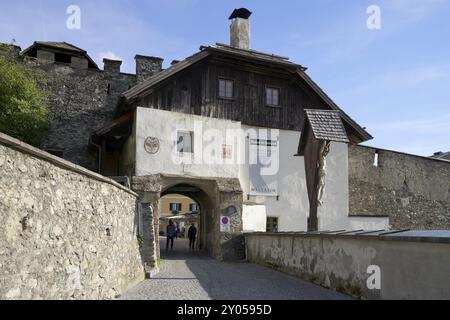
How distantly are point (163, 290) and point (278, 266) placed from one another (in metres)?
4.41

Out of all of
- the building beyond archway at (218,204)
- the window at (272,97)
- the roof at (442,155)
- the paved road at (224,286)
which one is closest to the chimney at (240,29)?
the window at (272,97)

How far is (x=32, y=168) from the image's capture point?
4.58 metres

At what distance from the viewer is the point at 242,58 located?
19.1 metres

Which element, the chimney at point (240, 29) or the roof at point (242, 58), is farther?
the chimney at point (240, 29)

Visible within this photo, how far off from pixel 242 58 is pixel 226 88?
1420mm

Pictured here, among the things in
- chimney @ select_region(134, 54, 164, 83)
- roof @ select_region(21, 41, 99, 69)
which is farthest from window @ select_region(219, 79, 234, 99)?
roof @ select_region(21, 41, 99, 69)

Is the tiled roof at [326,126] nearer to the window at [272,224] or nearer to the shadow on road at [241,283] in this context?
the shadow on road at [241,283]

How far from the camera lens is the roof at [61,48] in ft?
79.6

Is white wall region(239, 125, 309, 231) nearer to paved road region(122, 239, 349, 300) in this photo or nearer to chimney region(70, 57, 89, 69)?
paved road region(122, 239, 349, 300)

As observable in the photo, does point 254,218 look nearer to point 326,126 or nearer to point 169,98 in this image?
point 169,98

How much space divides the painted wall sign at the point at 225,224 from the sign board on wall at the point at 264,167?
212 cm

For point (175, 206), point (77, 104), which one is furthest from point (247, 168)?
point (175, 206)
